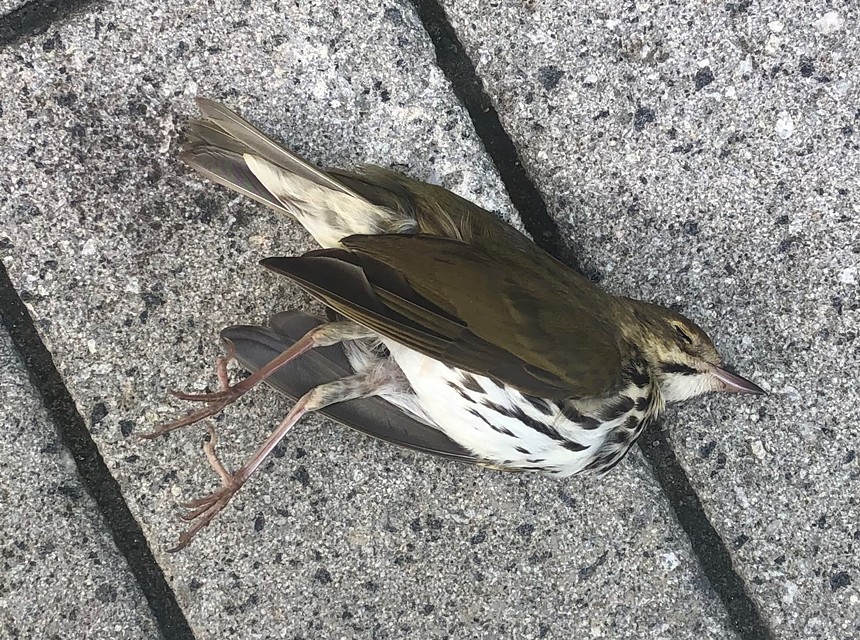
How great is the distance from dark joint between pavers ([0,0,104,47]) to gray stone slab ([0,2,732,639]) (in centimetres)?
3

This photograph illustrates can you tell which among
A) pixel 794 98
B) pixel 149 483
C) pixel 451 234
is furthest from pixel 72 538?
pixel 794 98

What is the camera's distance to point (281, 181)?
5.56ft

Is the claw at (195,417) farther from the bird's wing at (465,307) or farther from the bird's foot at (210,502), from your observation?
the bird's wing at (465,307)

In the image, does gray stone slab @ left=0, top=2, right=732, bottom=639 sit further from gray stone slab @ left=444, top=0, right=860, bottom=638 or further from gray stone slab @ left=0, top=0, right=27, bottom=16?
gray stone slab @ left=444, top=0, right=860, bottom=638

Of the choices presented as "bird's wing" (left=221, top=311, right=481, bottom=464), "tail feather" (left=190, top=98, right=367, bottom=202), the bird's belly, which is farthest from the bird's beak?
"tail feather" (left=190, top=98, right=367, bottom=202)

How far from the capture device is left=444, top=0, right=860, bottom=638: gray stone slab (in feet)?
6.42

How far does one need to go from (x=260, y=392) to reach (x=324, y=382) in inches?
7.5

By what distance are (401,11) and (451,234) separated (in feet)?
2.12

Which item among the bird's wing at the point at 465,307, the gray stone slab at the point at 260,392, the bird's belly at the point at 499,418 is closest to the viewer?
the bird's wing at the point at 465,307

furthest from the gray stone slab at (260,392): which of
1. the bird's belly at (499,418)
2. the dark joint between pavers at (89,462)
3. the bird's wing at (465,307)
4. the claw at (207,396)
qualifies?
the bird's wing at (465,307)

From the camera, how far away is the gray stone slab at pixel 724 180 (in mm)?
1957

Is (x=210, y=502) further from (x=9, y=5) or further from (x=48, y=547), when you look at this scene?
(x=9, y=5)

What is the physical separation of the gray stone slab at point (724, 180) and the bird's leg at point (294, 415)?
64cm

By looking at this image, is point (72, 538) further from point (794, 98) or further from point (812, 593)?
point (794, 98)
